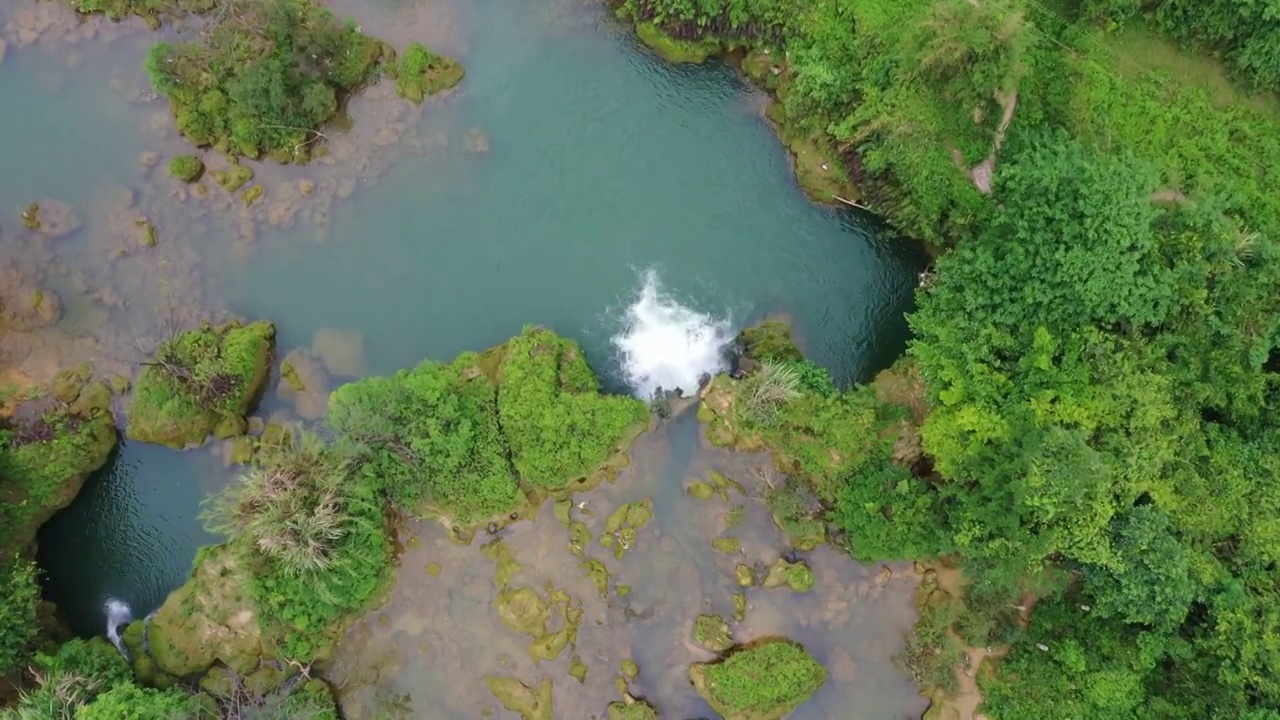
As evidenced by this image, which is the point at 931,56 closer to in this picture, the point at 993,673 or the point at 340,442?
the point at 993,673

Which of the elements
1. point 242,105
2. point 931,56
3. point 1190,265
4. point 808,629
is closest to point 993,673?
point 808,629

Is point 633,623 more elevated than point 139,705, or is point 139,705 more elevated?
point 633,623

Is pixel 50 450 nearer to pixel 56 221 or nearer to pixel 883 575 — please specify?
pixel 56 221

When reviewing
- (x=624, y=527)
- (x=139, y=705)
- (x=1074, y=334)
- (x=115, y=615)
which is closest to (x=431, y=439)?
(x=624, y=527)

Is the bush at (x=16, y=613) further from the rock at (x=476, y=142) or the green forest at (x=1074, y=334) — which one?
the green forest at (x=1074, y=334)

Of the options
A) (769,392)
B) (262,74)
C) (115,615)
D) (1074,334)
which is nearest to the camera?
(1074,334)

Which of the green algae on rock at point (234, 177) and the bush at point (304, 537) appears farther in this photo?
the green algae on rock at point (234, 177)

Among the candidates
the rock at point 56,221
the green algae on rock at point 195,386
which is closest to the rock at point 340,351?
the green algae on rock at point 195,386
